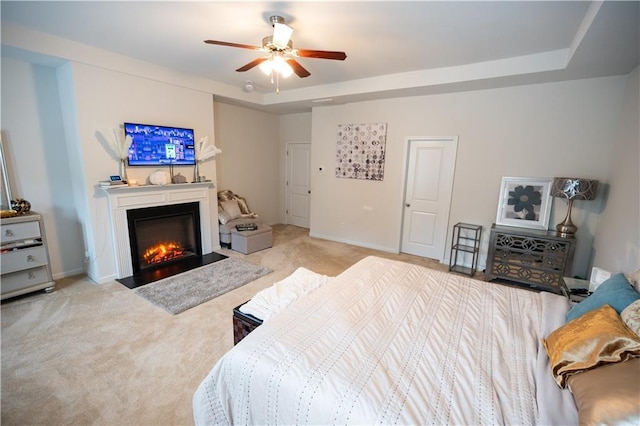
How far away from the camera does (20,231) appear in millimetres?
2809

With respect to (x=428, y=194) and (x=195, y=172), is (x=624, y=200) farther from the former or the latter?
(x=195, y=172)

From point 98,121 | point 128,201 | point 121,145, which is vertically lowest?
point 128,201

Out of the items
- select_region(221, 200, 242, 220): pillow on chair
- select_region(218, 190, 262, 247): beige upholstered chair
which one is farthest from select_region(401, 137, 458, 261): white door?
select_region(221, 200, 242, 220): pillow on chair

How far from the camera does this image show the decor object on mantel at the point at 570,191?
3.00 metres

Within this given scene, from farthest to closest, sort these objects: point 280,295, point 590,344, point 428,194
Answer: point 428,194
point 280,295
point 590,344

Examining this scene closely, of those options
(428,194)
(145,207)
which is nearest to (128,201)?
(145,207)

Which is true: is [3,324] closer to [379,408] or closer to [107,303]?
[107,303]

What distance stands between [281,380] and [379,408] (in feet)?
1.34

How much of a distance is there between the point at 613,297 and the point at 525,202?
7.99ft

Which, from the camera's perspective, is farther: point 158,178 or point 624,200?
point 158,178

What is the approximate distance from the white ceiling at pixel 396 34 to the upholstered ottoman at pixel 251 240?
2.42 meters

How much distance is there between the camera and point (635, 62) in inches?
102

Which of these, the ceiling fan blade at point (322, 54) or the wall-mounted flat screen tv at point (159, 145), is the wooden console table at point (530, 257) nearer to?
the ceiling fan blade at point (322, 54)

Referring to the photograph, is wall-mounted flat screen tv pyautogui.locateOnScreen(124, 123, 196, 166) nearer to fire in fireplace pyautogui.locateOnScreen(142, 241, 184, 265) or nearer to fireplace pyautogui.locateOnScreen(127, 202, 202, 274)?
fireplace pyautogui.locateOnScreen(127, 202, 202, 274)
